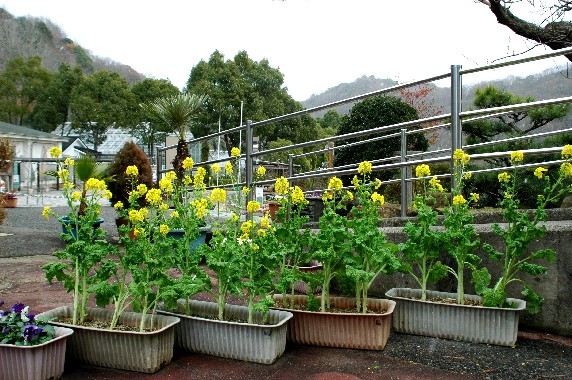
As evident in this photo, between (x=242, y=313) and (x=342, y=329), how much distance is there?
0.52 meters

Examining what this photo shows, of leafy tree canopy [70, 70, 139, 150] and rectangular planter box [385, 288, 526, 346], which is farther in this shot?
leafy tree canopy [70, 70, 139, 150]

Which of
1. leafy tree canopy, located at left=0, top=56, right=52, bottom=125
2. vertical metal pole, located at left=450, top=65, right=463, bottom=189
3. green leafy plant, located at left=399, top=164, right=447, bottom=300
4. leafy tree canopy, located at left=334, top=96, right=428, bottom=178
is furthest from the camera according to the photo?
leafy tree canopy, located at left=0, top=56, right=52, bottom=125

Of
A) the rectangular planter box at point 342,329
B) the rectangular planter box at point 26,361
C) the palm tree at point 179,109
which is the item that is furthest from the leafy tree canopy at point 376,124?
the rectangular planter box at point 26,361

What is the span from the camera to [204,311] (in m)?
2.76

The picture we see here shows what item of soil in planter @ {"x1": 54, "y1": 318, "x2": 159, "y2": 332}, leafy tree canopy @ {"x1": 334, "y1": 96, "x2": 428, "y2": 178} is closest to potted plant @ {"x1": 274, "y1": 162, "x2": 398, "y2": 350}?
soil in planter @ {"x1": 54, "y1": 318, "x2": 159, "y2": 332}

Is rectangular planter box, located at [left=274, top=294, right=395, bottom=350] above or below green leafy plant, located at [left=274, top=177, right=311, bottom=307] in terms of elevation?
below

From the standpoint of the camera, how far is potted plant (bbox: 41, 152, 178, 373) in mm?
2344

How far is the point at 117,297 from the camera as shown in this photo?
8.63 ft

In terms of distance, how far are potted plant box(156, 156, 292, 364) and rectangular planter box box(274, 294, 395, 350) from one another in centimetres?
17

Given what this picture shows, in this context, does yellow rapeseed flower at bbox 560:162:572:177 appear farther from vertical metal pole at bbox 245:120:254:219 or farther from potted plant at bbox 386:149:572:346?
vertical metal pole at bbox 245:120:254:219

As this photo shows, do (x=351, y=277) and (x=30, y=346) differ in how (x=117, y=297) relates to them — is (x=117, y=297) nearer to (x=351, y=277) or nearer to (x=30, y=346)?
(x=30, y=346)

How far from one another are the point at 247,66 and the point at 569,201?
3429cm

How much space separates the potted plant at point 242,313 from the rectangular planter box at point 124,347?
155mm

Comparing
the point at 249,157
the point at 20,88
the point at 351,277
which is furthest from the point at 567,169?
the point at 20,88
